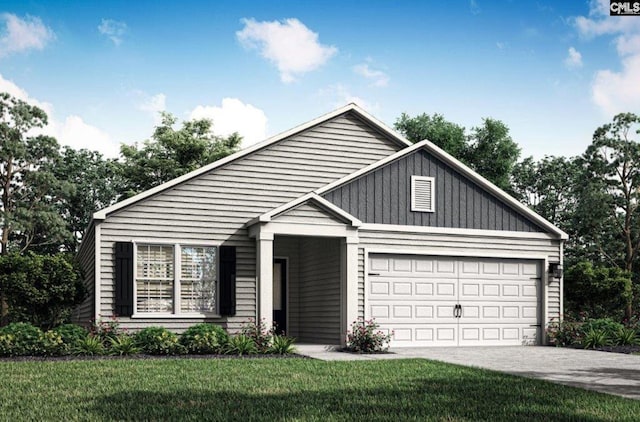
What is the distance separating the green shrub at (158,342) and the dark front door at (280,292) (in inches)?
209

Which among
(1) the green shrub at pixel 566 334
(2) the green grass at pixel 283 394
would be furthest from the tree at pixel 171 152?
(2) the green grass at pixel 283 394

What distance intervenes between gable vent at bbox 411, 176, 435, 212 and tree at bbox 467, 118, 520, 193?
24763 mm

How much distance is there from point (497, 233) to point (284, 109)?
28.5 ft

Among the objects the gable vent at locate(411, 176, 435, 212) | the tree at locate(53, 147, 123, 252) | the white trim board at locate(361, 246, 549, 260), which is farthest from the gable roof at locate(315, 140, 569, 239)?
the tree at locate(53, 147, 123, 252)

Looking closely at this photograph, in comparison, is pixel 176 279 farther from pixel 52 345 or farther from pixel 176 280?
pixel 52 345

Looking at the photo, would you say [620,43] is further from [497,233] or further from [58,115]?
[58,115]

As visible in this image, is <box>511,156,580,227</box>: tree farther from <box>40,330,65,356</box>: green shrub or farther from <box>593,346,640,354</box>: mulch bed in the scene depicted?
<box>40,330,65,356</box>: green shrub

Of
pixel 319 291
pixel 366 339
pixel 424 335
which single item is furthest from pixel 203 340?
pixel 424 335

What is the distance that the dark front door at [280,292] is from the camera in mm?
21844

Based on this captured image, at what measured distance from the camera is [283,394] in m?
10.7

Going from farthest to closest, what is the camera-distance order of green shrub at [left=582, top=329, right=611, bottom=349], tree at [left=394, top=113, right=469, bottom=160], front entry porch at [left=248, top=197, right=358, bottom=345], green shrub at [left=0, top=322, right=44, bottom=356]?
tree at [left=394, top=113, right=469, bottom=160]
green shrub at [left=582, top=329, right=611, bottom=349]
front entry porch at [left=248, top=197, right=358, bottom=345]
green shrub at [left=0, top=322, right=44, bottom=356]

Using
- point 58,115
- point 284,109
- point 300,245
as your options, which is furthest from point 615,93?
point 58,115

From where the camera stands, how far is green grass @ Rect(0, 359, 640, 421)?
9.17 metres

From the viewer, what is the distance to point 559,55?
29391 mm
